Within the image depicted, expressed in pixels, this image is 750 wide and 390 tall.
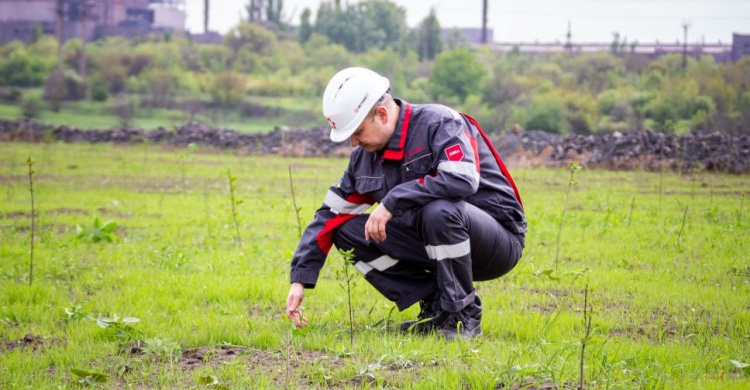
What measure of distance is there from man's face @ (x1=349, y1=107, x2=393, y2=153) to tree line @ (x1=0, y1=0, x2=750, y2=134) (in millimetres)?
24538

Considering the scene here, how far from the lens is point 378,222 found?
15.2ft

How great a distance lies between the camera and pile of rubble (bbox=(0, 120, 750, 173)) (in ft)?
73.4

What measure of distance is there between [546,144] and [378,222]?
846 inches

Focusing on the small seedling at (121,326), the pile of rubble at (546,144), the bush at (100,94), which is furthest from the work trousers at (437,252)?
the bush at (100,94)

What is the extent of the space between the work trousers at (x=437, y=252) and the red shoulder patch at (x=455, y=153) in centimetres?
25

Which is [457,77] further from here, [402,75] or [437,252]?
[437,252]

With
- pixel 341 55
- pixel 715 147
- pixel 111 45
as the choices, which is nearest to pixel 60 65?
pixel 111 45

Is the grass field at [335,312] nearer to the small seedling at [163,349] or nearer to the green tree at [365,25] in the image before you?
the small seedling at [163,349]

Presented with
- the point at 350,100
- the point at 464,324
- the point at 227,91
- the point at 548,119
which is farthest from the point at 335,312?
the point at 227,91

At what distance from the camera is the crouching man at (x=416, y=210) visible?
4629mm

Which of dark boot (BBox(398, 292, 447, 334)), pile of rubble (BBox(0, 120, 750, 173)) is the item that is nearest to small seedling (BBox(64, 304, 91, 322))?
dark boot (BBox(398, 292, 447, 334))

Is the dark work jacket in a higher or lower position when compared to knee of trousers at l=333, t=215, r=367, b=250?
higher

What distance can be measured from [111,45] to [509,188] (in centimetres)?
6773

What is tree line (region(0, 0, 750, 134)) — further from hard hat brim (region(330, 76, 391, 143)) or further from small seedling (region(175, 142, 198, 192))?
hard hat brim (region(330, 76, 391, 143))
